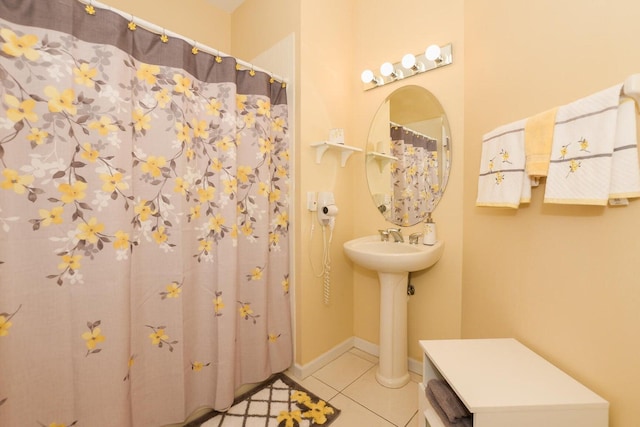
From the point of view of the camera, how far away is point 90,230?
105 cm

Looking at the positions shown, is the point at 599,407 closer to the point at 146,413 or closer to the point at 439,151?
the point at 439,151

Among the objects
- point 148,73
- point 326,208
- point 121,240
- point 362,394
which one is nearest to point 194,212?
point 121,240

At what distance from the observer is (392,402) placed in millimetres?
1541

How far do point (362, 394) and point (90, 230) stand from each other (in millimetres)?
1641

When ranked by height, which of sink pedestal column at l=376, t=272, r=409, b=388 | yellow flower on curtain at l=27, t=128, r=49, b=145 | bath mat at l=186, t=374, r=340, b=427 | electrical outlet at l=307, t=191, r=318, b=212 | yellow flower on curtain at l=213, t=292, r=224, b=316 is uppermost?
yellow flower on curtain at l=27, t=128, r=49, b=145

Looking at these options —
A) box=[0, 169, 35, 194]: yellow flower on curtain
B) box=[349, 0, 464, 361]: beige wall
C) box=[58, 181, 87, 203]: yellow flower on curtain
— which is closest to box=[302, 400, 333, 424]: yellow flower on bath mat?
box=[349, 0, 464, 361]: beige wall

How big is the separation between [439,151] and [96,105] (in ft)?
5.81

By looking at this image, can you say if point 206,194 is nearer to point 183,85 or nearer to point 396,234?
point 183,85

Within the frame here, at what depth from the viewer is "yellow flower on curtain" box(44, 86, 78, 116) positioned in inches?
38.2

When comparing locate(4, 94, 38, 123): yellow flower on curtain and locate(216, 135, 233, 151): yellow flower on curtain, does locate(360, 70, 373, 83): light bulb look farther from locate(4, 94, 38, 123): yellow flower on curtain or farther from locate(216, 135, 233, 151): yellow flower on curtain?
locate(4, 94, 38, 123): yellow flower on curtain

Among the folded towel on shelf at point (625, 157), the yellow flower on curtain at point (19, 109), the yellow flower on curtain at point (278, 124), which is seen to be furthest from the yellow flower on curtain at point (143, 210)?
the folded towel on shelf at point (625, 157)

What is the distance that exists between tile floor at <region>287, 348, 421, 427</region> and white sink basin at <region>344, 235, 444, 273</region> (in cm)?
76

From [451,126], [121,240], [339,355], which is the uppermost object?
[451,126]

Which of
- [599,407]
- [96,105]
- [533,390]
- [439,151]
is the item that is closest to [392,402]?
[533,390]
